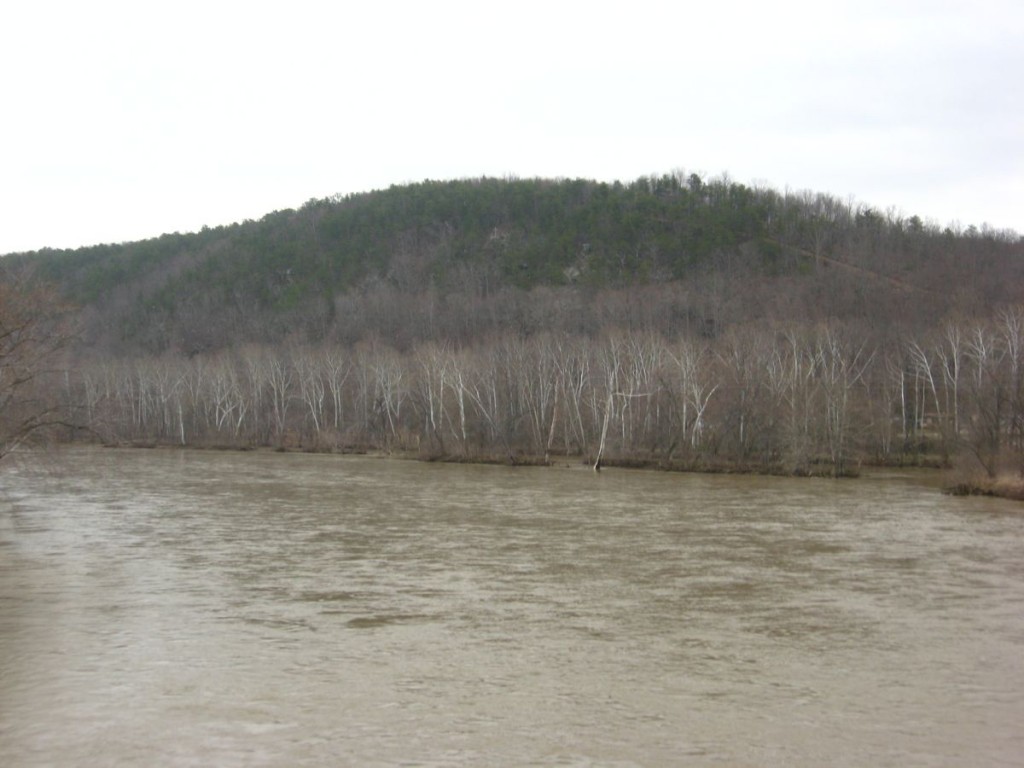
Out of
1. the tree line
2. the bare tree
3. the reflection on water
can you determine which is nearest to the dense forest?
the tree line

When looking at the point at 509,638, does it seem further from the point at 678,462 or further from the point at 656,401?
the point at 656,401

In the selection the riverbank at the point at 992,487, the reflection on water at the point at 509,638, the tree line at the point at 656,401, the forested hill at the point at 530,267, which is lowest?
the reflection on water at the point at 509,638

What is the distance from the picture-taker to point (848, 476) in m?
46.4

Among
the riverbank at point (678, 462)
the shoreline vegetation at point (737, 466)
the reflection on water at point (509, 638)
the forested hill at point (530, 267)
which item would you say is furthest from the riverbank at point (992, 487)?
the forested hill at point (530, 267)

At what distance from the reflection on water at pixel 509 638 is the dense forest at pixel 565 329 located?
26.9ft

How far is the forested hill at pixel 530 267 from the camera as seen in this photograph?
91.0 meters

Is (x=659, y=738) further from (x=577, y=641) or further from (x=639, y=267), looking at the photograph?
(x=639, y=267)

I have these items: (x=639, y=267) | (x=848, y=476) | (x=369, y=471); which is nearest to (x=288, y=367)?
(x=369, y=471)

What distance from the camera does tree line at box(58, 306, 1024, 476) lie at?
48.2 metres

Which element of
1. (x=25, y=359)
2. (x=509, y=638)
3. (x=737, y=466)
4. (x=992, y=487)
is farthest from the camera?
(x=737, y=466)

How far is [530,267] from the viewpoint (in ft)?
402

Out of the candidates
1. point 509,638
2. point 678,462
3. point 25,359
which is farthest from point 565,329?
point 509,638

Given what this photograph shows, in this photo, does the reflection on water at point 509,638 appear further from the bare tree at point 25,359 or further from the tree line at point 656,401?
the tree line at point 656,401

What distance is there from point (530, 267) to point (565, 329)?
38.4m
